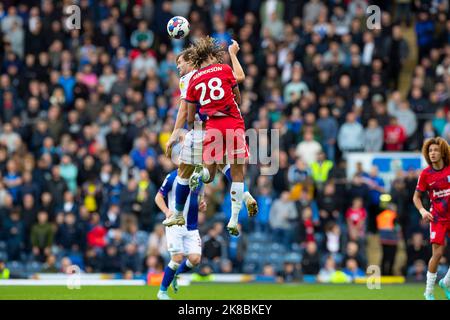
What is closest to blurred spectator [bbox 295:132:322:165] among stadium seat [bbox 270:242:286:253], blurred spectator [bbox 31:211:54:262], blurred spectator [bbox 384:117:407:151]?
blurred spectator [bbox 384:117:407:151]

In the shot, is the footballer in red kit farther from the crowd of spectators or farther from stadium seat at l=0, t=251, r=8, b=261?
stadium seat at l=0, t=251, r=8, b=261

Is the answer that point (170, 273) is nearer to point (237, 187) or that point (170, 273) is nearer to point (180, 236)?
point (180, 236)

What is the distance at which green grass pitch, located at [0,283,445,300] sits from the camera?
1886 centimetres

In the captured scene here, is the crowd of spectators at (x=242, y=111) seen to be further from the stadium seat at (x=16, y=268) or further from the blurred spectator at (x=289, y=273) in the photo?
the stadium seat at (x=16, y=268)

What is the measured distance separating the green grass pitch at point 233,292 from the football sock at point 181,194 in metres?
2.02

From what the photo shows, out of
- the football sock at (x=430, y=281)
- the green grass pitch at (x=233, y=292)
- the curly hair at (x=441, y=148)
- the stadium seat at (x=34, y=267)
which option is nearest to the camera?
the curly hair at (x=441, y=148)

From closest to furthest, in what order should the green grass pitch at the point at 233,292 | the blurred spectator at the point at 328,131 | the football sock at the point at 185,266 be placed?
the football sock at the point at 185,266 → the green grass pitch at the point at 233,292 → the blurred spectator at the point at 328,131

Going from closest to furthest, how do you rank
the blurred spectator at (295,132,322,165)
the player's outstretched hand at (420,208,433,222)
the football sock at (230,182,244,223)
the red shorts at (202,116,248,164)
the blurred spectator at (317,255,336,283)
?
the red shorts at (202,116,248,164)
the football sock at (230,182,244,223)
the player's outstretched hand at (420,208,433,222)
the blurred spectator at (317,255,336,283)
the blurred spectator at (295,132,322,165)

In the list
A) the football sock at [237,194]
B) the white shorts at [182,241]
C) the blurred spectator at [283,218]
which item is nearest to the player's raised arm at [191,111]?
the football sock at [237,194]

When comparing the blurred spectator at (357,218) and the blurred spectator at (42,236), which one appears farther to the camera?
the blurred spectator at (42,236)

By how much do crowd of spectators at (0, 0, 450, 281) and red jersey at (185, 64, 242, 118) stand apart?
893 cm

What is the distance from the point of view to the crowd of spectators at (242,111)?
25.5 m

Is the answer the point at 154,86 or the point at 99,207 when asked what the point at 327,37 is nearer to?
the point at 154,86
